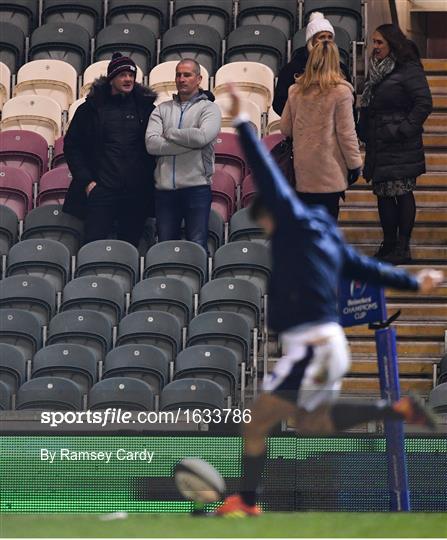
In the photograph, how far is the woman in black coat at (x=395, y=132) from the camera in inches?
561

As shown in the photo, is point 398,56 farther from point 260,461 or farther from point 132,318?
point 260,461

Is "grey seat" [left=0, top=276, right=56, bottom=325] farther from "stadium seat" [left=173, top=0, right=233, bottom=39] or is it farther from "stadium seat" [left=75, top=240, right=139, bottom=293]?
"stadium seat" [left=173, top=0, right=233, bottom=39]

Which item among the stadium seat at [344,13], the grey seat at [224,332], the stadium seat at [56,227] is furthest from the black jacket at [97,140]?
the stadium seat at [344,13]

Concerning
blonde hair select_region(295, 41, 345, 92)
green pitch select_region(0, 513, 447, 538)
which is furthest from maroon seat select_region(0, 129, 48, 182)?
green pitch select_region(0, 513, 447, 538)

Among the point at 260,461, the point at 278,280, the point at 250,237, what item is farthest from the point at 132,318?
the point at 278,280

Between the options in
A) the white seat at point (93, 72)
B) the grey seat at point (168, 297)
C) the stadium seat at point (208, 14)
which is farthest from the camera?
the stadium seat at point (208, 14)

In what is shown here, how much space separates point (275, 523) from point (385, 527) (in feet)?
2.11

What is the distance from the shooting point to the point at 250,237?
15070mm

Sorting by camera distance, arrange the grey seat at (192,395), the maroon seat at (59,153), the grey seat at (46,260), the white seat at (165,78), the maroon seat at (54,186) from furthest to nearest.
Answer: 1. the white seat at (165,78)
2. the maroon seat at (59,153)
3. the maroon seat at (54,186)
4. the grey seat at (46,260)
5. the grey seat at (192,395)

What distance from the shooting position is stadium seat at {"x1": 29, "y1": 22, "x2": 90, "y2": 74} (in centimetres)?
1773

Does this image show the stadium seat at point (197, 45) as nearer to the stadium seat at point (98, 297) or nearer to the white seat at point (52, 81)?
the white seat at point (52, 81)

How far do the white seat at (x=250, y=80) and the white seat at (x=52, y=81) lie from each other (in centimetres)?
145

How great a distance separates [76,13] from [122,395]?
6.18 meters

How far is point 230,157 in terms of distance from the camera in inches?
632
